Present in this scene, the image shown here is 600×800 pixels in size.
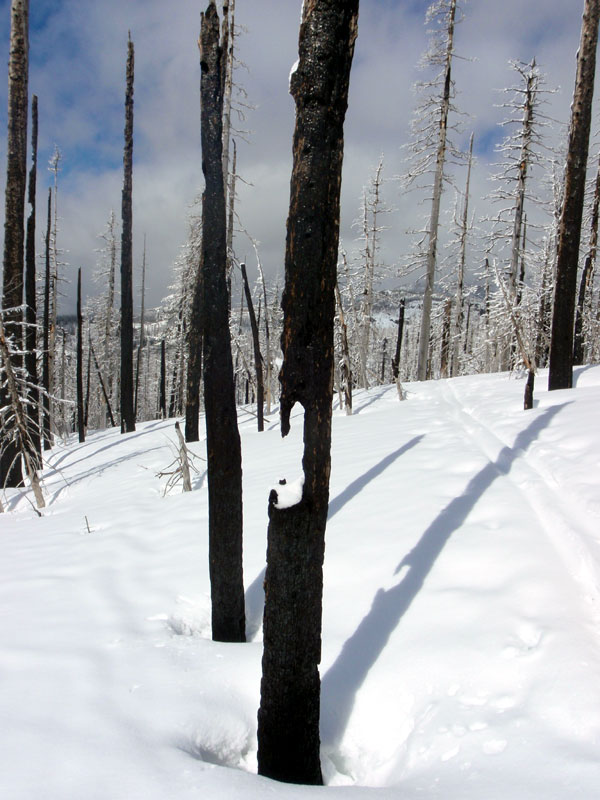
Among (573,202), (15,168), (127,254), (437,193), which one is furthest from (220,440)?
(437,193)

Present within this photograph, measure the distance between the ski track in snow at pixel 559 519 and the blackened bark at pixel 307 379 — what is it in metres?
2.03

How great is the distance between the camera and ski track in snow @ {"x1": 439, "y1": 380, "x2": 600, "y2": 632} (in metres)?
3.68

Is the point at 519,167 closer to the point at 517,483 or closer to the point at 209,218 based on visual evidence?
the point at 517,483

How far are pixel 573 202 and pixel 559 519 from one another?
7.51m

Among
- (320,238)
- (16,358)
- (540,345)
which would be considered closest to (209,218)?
(320,238)

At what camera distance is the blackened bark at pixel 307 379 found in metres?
2.46

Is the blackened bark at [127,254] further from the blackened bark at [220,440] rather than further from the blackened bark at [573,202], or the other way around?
the blackened bark at [220,440]

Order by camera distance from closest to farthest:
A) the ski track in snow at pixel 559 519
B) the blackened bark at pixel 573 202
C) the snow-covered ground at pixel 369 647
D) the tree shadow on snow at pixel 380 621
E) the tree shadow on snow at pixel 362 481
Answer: the snow-covered ground at pixel 369 647
the tree shadow on snow at pixel 380 621
the ski track in snow at pixel 559 519
the tree shadow on snow at pixel 362 481
the blackened bark at pixel 573 202

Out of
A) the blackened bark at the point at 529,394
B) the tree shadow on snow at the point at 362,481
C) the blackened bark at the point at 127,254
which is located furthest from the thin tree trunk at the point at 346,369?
the blackened bark at the point at 127,254

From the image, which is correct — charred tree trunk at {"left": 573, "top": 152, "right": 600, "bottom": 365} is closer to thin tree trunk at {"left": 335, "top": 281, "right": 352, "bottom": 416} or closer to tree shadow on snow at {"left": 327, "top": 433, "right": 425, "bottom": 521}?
thin tree trunk at {"left": 335, "top": 281, "right": 352, "bottom": 416}

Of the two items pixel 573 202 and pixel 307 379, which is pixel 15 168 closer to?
pixel 307 379

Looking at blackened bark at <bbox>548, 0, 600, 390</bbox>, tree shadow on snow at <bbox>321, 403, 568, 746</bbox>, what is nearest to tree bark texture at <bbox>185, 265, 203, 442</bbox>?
blackened bark at <bbox>548, 0, 600, 390</bbox>

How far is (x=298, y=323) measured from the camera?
2.55 m

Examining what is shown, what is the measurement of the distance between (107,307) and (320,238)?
3083cm
